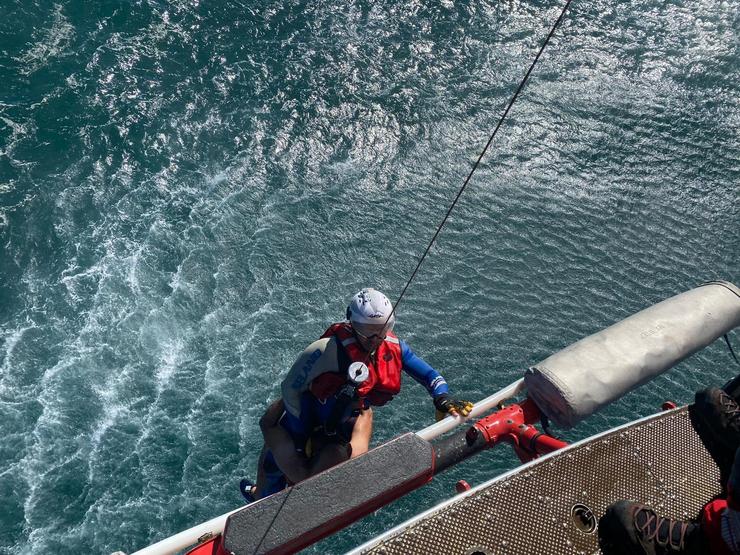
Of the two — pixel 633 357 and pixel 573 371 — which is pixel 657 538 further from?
pixel 633 357

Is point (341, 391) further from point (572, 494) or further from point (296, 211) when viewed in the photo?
point (296, 211)

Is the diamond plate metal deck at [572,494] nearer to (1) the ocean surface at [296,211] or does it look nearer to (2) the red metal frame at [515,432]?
(2) the red metal frame at [515,432]

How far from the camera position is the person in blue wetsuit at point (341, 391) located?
5.60 meters

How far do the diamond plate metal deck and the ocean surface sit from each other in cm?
280

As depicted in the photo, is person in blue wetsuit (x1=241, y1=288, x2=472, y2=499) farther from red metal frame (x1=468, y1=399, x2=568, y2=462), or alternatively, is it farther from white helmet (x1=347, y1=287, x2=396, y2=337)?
red metal frame (x1=468, y1=399, x2=568, y2=462)

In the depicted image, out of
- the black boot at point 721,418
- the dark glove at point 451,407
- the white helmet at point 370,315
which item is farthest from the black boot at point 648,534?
the white helmet at point 370,315

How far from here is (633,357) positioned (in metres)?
6.55

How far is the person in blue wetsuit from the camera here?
5602 mm

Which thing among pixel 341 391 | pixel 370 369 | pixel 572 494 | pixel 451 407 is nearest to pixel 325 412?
pixel 341 391

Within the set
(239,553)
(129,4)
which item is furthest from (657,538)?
(129,4)

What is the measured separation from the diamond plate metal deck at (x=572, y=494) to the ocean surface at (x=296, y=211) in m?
2.80

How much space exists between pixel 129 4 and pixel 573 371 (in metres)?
10.8

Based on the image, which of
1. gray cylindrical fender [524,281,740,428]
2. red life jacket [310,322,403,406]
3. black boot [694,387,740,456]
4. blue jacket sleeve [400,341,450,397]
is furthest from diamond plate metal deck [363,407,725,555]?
red life jacket [310,322,403,406]

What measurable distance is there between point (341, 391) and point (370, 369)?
316mm
